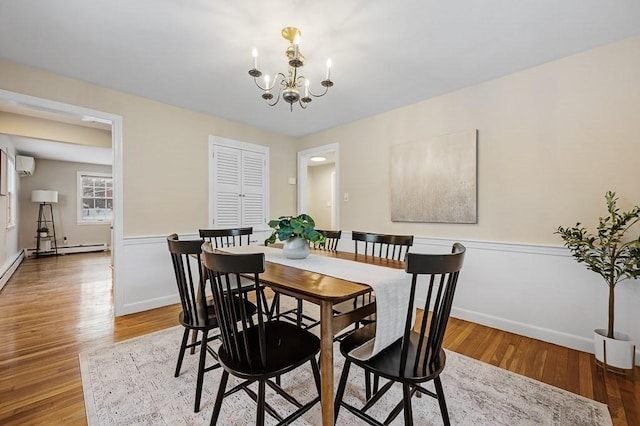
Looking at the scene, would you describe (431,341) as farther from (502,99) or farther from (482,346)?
(502,99)

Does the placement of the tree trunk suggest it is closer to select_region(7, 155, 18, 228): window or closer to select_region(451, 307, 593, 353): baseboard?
select_region(451, 307, 593, 353): baseboard

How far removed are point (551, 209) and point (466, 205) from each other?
68cm

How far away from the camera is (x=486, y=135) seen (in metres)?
2.76

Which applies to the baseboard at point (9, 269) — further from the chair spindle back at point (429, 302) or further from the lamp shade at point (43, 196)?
the chair spindle back at point (429, 302)

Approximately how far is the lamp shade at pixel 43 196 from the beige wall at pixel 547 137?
8383 millimetres

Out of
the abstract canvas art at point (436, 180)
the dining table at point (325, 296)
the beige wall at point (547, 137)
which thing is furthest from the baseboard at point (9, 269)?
the beige wall at point (547, 137)

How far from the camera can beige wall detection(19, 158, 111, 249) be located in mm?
6742

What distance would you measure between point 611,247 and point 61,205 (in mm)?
10357

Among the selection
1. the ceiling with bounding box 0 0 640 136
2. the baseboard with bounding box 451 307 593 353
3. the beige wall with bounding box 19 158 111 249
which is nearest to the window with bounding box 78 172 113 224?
the beige wall with bounding box 19 158 111 249

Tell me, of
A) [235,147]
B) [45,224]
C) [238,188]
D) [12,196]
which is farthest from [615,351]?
[45,224]

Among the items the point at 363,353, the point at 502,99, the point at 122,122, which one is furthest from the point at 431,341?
the point at 122,122

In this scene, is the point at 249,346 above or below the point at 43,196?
below

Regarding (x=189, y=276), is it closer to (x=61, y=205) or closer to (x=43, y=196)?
(x=43, y=196)

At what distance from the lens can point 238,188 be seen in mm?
4078
